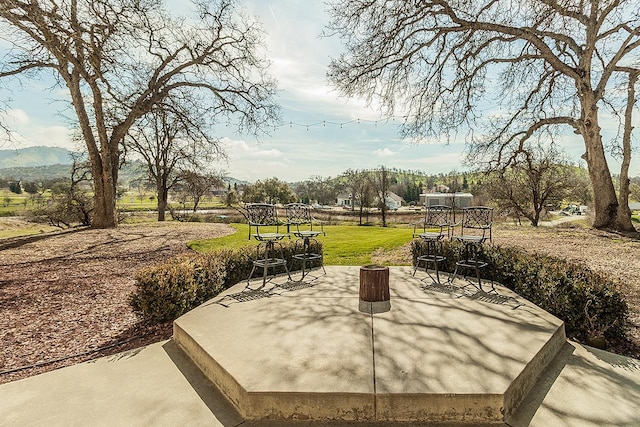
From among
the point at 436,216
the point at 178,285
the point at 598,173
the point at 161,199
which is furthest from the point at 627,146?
the point at 161,199

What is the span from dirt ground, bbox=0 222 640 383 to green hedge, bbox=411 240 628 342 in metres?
0.28

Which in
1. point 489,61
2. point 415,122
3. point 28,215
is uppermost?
point 489,61

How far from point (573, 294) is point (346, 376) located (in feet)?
9.38

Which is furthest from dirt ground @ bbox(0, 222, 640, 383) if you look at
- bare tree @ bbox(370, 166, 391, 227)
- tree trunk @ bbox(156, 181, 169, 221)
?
bare tree @ bbox(370, 166, 391, 227)

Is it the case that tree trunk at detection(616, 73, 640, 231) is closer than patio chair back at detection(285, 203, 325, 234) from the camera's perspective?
No

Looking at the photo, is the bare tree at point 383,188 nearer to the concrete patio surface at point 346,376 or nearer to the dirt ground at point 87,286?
the dirt ground at point 87,286

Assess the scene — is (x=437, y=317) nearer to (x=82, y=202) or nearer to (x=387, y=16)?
(x=387, y=16)

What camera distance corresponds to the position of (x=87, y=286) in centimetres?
516

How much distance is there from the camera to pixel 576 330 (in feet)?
11.2

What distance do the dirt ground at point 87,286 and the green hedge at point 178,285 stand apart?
0.28 m

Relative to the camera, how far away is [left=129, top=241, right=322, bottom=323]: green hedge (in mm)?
3676

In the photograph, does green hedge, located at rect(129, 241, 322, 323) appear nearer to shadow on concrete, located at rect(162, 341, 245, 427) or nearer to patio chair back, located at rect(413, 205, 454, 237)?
shadow on concrete, located at rect(162, 341, 245, 427)

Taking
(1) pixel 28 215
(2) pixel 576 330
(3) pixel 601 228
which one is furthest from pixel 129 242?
(1) pixel 28 215

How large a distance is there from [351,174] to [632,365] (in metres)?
36.8
